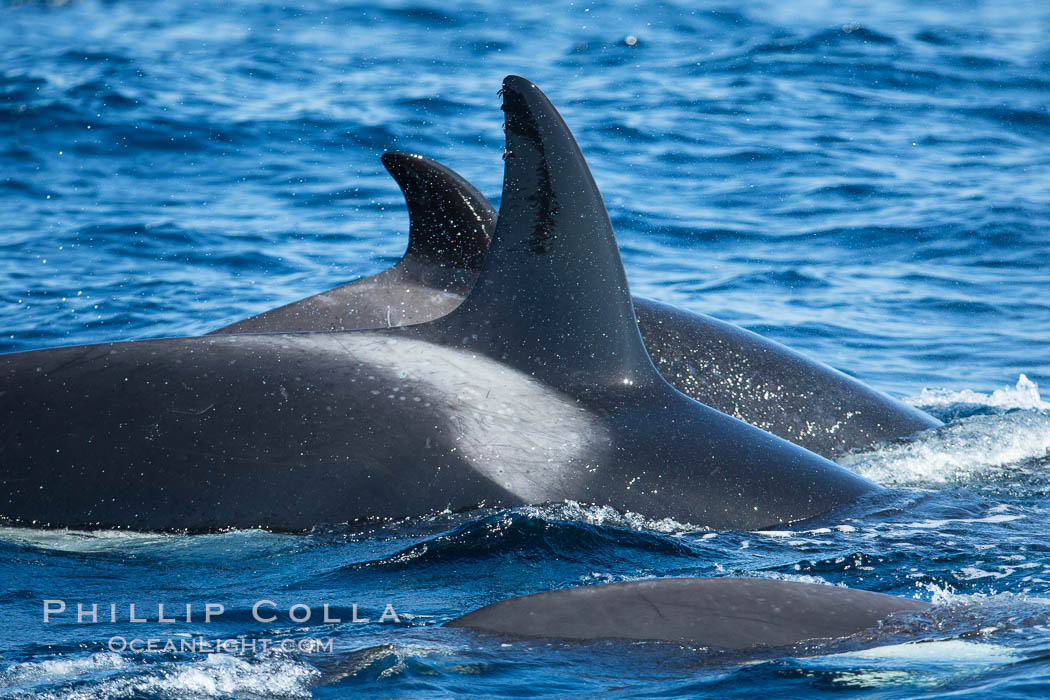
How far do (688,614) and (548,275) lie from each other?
2.29m

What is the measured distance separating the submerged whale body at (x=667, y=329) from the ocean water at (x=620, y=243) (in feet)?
1.80

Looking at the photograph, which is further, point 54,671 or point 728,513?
point 728,513

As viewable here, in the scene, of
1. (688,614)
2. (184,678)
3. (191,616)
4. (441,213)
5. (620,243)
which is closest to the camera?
(184,678)

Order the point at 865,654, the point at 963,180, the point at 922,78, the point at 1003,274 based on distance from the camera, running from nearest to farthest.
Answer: the point at 865,654 → the point at 1003,274 → the point at 963,180 → the point at 922,78

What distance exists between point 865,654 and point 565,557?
1826mm

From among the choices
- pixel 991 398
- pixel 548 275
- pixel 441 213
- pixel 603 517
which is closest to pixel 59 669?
pixel 603 517

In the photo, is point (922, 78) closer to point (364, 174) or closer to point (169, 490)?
point (364, 174)

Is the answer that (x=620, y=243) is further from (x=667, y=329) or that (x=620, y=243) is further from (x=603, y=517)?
(x=603, y=517)

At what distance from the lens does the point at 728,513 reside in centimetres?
624

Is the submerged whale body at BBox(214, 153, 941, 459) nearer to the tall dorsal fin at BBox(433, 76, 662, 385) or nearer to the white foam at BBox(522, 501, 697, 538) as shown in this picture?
the tall dorsal fin at BBox(433, 76, 662, 385)

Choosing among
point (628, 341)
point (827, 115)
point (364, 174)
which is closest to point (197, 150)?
point (364, 174)

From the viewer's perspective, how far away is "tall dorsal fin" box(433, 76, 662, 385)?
19.7 feet

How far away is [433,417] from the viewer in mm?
6125

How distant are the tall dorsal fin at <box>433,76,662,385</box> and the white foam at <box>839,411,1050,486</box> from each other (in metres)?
2.51
